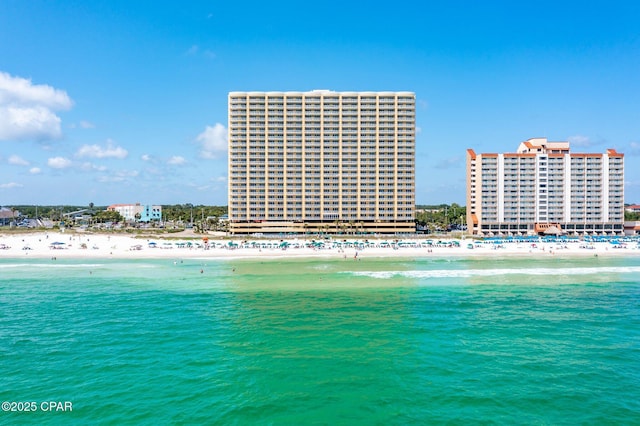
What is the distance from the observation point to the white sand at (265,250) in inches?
3327

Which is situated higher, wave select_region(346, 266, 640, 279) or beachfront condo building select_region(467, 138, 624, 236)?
beachfront condo building select_region(467, 138, 624, 236)

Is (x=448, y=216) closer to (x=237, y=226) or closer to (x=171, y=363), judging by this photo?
(x=237, y=226)

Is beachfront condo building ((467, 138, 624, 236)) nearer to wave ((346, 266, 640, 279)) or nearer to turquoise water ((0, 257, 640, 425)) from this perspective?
wave ((346, 266, 640, 279))

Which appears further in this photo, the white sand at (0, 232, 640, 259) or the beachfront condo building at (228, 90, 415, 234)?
the beachfront condo building at (228, 90, 415, 234)

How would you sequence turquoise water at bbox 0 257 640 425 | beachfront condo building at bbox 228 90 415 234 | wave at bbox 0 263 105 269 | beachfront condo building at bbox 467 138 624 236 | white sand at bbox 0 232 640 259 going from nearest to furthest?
1. turquoise water at bbox 0 257 640 425
2. wave at bbox 0 263 105 269
3. white sand at bbox 0 232 640 259
4. beachfront condo building at bbox 228 90 415 234
5. beachfront condo building at bbox 467 138 624 236

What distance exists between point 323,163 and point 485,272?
74823mm

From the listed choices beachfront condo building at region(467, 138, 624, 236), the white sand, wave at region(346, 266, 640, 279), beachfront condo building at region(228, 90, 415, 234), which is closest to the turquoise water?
wave at region(346, 266, 640, 279)

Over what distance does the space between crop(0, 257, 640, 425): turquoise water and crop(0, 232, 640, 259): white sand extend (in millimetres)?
34193

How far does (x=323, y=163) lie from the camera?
129125 mm

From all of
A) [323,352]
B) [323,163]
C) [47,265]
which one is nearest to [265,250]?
[47,265]

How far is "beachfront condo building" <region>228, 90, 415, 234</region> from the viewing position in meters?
127

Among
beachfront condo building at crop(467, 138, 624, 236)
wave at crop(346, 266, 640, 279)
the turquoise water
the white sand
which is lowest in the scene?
the turquoise water

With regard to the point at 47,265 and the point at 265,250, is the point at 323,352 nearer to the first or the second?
the point at 47,265

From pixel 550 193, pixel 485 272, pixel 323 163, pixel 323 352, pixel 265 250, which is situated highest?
pixel 323 163
